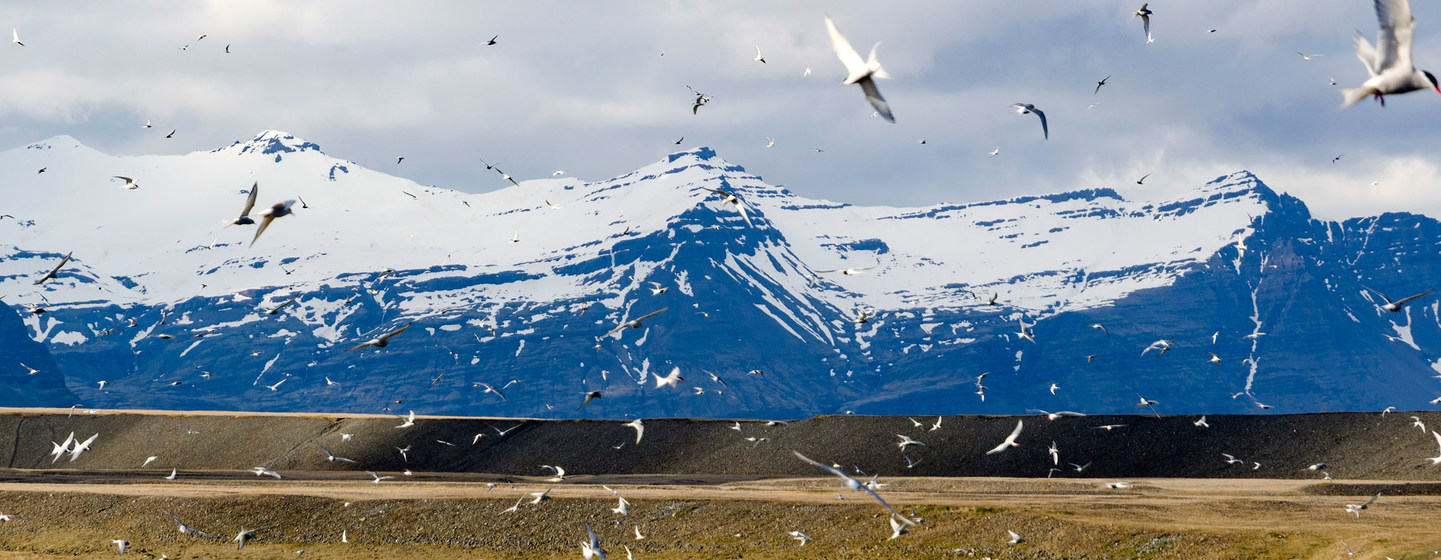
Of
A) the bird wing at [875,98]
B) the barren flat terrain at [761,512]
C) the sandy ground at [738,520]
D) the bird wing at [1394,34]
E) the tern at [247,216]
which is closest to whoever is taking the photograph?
the bird wing at [1394,34]

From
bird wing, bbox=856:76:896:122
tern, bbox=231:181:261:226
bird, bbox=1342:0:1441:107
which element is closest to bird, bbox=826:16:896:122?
bird wing, bbox=856:76:896:122

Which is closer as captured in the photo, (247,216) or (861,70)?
(861,70)

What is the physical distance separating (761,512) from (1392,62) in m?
38.9

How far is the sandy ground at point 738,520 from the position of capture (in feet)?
146

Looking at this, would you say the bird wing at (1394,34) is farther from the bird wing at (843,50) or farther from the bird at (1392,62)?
the bird wing at (843,50)

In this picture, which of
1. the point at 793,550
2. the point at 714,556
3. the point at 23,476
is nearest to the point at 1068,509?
the point at 793,550

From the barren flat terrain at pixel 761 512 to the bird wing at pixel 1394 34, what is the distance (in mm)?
24620

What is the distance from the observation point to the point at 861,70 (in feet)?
76.6

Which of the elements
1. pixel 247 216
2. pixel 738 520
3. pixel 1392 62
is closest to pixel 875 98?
pixel 1392 62

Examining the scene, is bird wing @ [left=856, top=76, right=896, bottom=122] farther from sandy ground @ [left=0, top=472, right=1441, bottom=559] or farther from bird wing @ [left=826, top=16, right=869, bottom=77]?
sandy ground @ [left=0, top=472, right=1441, bottom=559]

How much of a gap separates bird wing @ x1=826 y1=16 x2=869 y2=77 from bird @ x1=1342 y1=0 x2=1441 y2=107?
29.3 feet

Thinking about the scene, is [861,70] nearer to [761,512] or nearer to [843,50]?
[843,50]

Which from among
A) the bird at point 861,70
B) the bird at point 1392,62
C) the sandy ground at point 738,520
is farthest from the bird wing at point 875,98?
the sandy ground at point 738,520

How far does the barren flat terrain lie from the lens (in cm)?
4547
